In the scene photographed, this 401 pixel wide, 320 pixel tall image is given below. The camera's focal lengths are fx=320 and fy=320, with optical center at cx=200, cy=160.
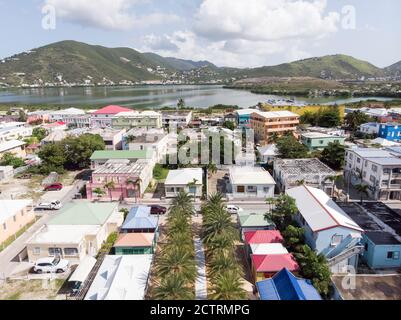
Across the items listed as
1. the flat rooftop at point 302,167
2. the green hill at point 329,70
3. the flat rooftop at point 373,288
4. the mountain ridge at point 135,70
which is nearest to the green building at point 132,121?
the flat rooftop at point 302,167

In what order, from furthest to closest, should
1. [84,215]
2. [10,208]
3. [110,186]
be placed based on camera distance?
[110,186] < [10,208] < [84,215]

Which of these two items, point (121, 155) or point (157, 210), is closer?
point (157, 210)

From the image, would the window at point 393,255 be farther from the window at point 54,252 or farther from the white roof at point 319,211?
the window at point 54,252

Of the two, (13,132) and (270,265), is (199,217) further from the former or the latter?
(13,132)

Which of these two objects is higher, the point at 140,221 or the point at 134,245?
the point at 140,221

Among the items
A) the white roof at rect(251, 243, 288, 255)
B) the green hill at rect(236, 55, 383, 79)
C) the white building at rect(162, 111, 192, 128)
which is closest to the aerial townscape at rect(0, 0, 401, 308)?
the white roof at rect(251, 243, 288, 255)

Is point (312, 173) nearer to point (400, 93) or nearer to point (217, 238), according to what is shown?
point (217, 238)

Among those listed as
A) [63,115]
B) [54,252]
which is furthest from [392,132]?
[63,115]

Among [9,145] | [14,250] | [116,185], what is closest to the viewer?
[14,250]
